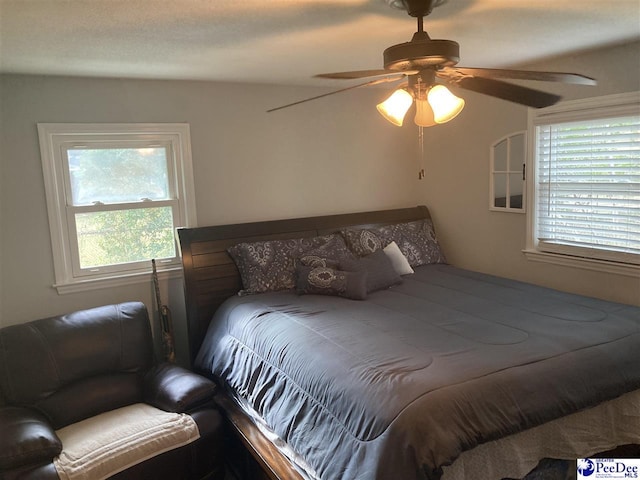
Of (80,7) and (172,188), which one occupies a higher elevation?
(80,7)

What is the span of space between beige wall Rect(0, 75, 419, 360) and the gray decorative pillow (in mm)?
412

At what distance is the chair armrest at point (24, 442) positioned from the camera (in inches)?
84.0

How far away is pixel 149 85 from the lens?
133 inches

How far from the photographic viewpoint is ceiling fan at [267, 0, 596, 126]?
5.93 feet

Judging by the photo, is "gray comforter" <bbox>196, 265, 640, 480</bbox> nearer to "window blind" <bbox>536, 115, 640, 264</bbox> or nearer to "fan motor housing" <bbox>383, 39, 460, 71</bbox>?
"window blind" <bbox>536, 115, 640, 264</bbox>

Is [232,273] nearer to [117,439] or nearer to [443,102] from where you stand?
[117,439]

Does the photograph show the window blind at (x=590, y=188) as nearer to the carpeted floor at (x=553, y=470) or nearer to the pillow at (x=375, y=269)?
the pillow at (x=375, y=269)

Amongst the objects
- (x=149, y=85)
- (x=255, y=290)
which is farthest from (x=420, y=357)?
(x=149, y=85)

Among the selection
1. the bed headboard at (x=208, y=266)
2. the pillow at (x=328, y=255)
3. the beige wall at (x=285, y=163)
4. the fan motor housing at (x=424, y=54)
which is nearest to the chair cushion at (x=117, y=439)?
the bed headboard at (x=208, y=266)

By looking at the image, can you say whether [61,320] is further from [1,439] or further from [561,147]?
[561,147]

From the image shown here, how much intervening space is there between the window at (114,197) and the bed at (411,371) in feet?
1.04

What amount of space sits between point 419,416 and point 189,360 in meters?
2.34

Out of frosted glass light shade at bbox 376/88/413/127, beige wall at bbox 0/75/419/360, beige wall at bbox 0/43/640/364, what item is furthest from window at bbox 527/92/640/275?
frosted glass light shade at bbox 376/88/413/127

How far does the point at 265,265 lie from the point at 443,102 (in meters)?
1.82
